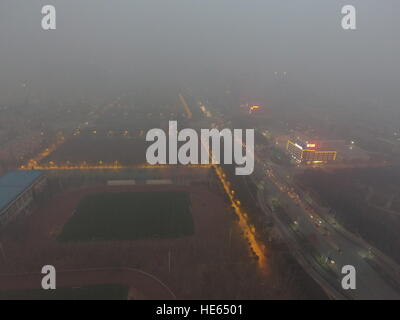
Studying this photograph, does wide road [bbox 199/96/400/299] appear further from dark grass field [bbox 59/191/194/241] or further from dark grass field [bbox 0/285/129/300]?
dark grass field [bbox 0/285/129/300]

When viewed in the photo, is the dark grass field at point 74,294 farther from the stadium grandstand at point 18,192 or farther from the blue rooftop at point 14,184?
the blue rooftop at point 14,184

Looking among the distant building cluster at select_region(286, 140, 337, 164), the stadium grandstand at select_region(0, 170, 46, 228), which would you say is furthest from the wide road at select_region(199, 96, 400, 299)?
the stadium grandstand at select_region(0, 170, 46, 228)

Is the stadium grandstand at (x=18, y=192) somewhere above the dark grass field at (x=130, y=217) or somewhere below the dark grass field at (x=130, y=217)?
above

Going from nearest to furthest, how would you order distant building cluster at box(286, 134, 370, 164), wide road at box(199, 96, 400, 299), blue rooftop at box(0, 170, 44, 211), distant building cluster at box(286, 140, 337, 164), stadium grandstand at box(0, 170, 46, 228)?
wide road at box(199, 96, 400, 299)
stadium grandstand at box(0, 170, 46, 228)
blue rooftop at box(0, 170, 44, 211)
distant building cluster at box(286, 140, 337, 164)
distant building cluster at box(286, 134, 370, 164)

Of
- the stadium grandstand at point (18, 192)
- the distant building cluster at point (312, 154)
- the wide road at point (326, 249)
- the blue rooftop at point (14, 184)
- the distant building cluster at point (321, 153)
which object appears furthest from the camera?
the distant building cluster at point (321, 153)

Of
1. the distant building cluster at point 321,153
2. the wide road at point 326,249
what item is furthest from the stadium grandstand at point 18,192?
the distant building cluster at point 321,153

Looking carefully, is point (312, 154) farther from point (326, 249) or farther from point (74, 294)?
point (74, 294)

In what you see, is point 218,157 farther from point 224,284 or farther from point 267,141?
point 224,284
